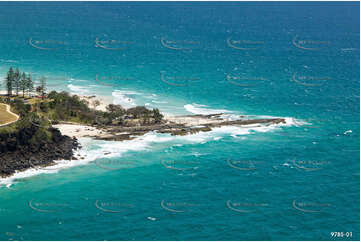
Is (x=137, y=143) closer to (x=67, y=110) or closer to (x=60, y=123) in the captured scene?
(x=60, y=123)

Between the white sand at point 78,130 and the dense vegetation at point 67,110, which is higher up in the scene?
the dense vegetation at point 67,110

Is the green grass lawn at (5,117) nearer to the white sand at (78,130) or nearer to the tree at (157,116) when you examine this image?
the white sand at (78,130)

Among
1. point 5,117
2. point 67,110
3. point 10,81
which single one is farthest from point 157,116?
point 10,81

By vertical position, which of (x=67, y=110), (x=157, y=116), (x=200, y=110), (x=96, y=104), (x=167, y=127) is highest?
(x=200, y=110)

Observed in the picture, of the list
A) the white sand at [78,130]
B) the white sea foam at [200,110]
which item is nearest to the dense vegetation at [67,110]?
the white sand at [78,130]

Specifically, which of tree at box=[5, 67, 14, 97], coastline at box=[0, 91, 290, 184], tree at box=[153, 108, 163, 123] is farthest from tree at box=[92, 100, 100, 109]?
tree at box=[5, 67, 14, 97]

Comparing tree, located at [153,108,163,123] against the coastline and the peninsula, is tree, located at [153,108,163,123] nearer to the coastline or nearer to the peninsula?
the peninsula

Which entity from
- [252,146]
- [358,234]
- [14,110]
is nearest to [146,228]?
[358,234]

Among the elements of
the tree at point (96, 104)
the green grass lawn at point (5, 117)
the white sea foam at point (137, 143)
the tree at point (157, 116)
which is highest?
the tree at point (96, 104)

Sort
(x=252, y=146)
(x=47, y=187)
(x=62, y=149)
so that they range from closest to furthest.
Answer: (x=47, y=187) → (x=62, y=149) → (x=252, y=146)

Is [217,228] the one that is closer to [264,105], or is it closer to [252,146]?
[252,146]

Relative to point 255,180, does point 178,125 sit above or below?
above
